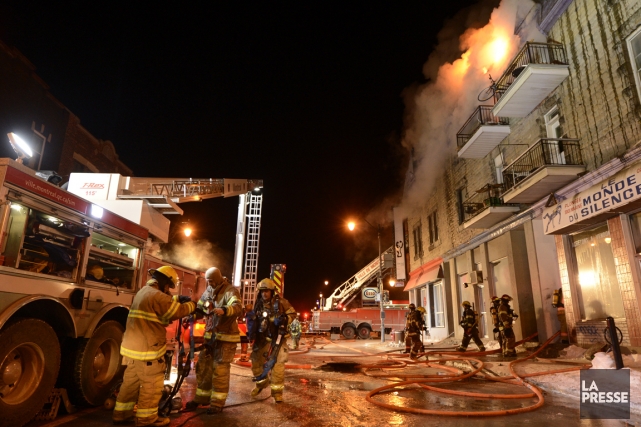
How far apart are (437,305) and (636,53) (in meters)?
13.4

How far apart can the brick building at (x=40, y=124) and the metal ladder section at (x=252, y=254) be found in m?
8.02

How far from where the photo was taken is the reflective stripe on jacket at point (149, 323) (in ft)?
13.0

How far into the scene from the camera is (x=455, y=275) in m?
16.5

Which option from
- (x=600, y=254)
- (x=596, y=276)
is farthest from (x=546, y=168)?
(x=596, y=276)

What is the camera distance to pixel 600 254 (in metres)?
9.02

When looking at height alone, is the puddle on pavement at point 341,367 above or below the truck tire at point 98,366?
below

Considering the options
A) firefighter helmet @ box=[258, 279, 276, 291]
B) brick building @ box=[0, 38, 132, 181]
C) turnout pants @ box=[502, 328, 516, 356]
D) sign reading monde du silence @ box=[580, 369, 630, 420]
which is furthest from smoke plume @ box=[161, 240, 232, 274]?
sign reading monde du silence @ box=[580, 369, 630, 420]

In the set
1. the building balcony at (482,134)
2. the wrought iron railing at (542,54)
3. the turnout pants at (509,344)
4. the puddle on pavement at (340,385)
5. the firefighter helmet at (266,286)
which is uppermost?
the wrought iron railing at (542,54)

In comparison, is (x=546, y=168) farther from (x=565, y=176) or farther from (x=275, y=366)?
(x=275, y=366)

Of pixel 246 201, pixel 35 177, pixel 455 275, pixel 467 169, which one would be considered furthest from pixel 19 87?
pixel 455 275

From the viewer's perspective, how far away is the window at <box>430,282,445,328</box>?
18.2 metres

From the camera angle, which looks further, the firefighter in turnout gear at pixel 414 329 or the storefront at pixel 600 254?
the firefighter in turnout gear at pixel 414 329

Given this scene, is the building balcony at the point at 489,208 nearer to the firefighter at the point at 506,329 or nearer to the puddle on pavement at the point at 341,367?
the firefighter at the point at 506,329

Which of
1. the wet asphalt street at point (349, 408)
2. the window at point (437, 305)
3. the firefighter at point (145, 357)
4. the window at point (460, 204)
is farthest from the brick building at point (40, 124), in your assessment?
the window at point (437, 305)
